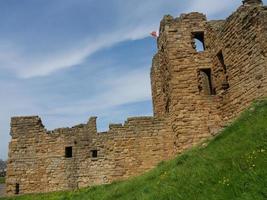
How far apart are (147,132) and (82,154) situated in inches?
123

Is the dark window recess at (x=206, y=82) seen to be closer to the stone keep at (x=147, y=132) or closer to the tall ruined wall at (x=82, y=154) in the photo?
the stone keep at (x=147, y=132)

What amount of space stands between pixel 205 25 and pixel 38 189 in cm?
1060

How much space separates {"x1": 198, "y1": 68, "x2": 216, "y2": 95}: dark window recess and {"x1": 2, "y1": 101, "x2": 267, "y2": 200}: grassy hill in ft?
18.9

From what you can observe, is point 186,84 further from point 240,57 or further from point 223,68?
point 240,57

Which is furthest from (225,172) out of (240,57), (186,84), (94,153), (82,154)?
(82,154)

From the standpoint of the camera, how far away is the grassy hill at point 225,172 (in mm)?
6430

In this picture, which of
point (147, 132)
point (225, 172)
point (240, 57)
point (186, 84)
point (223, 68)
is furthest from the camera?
point (147, 132)

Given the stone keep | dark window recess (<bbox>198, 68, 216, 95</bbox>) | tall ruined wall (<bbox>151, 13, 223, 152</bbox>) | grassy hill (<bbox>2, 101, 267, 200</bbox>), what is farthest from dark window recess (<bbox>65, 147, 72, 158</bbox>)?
grassy hill (<bbox>2, 101, 267, 200</bbox>)

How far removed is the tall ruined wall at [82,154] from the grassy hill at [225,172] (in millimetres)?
6022

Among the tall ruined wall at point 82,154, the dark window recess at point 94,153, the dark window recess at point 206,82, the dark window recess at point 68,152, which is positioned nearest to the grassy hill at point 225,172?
the dark window recess at point 206,82

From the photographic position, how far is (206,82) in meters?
17.8

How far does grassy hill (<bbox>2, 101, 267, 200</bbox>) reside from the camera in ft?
21.1

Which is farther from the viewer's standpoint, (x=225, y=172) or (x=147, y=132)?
(x=147, y=132)

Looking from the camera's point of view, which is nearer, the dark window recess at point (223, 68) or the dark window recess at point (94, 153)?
the dark window recess at point (223, 68)
